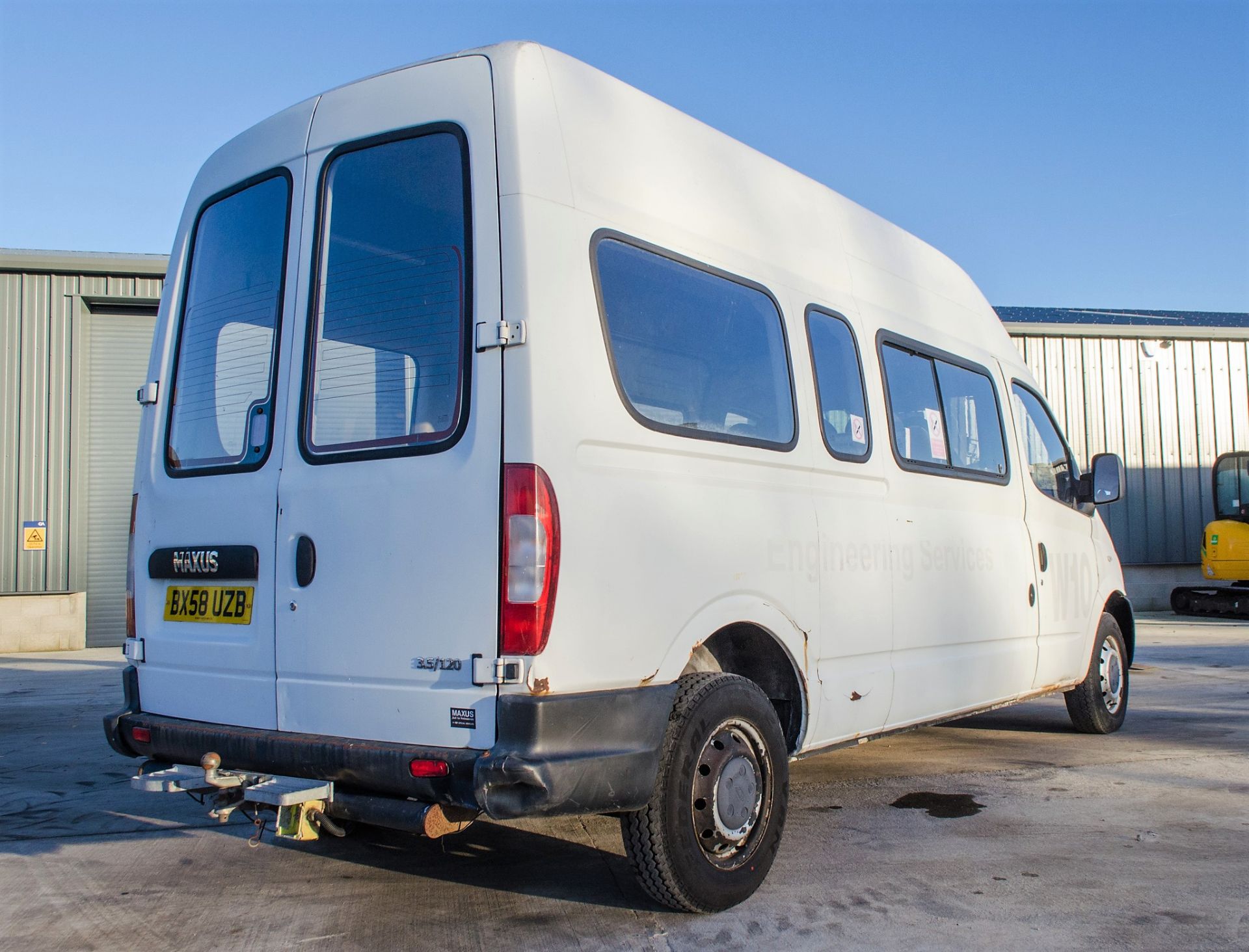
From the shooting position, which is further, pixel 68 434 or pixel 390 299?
pixel 68 434

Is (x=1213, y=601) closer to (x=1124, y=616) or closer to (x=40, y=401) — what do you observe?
(x=1124, y=616)

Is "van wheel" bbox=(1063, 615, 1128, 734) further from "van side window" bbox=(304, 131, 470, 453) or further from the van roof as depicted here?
"van side window" bbox=(304, 131, 470, 453)

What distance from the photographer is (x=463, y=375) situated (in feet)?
10.6

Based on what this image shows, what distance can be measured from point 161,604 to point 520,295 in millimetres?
1902

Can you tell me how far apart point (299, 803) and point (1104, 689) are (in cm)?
549

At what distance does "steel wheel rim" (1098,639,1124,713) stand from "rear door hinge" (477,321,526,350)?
5.12m

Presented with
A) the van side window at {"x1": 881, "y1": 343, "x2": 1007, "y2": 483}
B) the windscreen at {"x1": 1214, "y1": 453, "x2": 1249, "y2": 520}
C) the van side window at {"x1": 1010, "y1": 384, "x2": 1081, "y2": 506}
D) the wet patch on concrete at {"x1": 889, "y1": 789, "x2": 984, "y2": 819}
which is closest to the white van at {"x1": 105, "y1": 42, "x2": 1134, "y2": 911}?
the van side window at {"x1": 881, "y1": 343, "x2": 1007, "y2": 483}

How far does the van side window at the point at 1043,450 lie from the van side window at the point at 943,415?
0.35m

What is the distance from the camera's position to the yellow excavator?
58.2ft

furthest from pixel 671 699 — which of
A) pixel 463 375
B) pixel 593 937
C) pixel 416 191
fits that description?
pixel 416 191

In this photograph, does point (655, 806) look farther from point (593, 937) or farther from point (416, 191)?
point (416, 191)

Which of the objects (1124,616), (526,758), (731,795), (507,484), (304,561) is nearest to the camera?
(526,758)

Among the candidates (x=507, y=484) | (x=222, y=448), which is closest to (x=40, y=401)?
(x=222, y=448)

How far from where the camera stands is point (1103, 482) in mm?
6410
